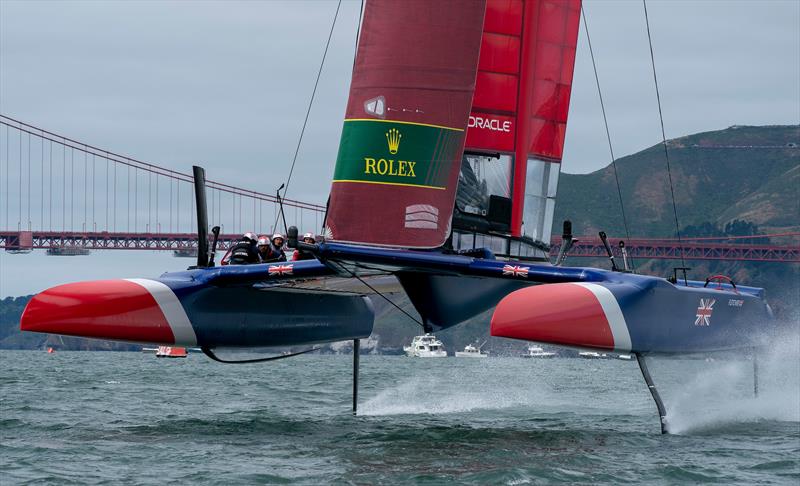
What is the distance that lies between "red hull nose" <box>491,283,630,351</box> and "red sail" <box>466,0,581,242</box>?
1452 mm

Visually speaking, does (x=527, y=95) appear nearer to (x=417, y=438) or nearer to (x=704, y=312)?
(x=704, y=312)

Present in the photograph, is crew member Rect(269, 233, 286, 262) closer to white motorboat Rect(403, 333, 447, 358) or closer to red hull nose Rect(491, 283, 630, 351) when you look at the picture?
red hull nose Rect(491, 283, 630, 351)

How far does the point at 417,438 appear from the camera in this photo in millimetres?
7918

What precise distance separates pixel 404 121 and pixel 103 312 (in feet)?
8.60

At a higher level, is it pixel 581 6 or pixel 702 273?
pixel 581 6

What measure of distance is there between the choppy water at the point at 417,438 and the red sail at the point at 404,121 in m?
1.36

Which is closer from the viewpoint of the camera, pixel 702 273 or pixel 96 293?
pixel 96 293

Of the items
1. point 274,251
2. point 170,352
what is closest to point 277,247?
point 274,251

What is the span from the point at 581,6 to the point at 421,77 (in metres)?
2.78

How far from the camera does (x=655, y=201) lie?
115 meters

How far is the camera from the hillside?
105 m

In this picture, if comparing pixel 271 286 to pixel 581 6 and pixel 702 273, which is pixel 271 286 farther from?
pixel 702 273

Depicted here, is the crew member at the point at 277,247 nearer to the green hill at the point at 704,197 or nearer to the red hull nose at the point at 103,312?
the red hull nose at the point at 103,312

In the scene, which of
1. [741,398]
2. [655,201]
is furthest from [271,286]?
[655,201]
